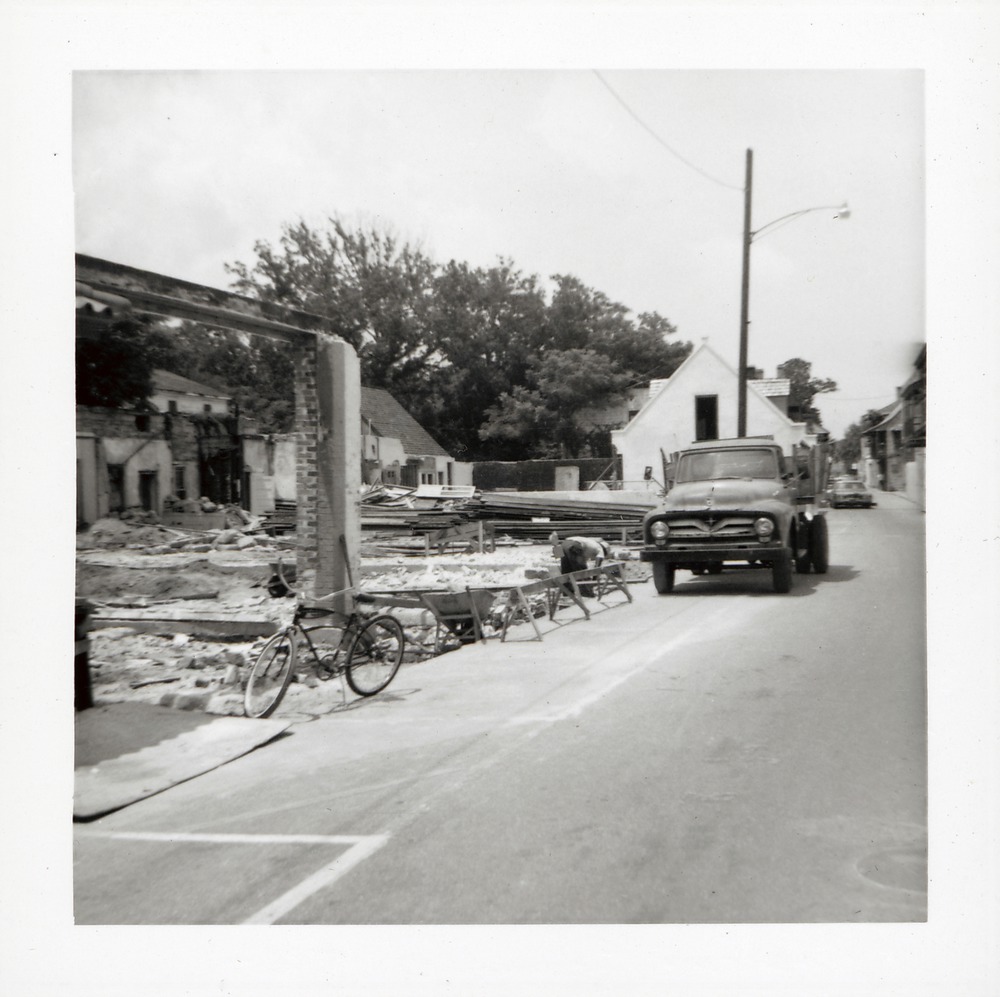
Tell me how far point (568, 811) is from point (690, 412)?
32720 mm

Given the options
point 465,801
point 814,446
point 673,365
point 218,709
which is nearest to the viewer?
point 465,801

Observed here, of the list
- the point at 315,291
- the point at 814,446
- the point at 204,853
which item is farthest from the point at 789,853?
the point at 315,291

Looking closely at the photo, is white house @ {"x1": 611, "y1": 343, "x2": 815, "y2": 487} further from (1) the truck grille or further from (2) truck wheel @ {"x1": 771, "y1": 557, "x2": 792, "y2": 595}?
(2) truck wheel @ {"x1": 771, "y1": 557, "x2": 792, "y2": 595}

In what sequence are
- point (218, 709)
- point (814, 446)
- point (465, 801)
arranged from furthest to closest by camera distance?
point (814, 446)
point (218, 709)
point (465, 801)

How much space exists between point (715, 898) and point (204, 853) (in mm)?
2305

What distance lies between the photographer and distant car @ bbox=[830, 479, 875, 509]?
20.5m

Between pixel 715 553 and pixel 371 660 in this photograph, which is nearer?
pixel 371 660

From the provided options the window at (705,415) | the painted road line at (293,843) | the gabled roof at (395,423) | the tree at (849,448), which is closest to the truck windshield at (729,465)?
the tree at (849,448)

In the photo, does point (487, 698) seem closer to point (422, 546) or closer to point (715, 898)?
point (715, 898)

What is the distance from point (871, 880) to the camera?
377cm

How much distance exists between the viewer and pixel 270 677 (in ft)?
22.6

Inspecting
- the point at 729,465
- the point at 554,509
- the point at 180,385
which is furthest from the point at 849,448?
the point at 180,385

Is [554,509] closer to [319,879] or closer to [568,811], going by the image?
[568,811]
